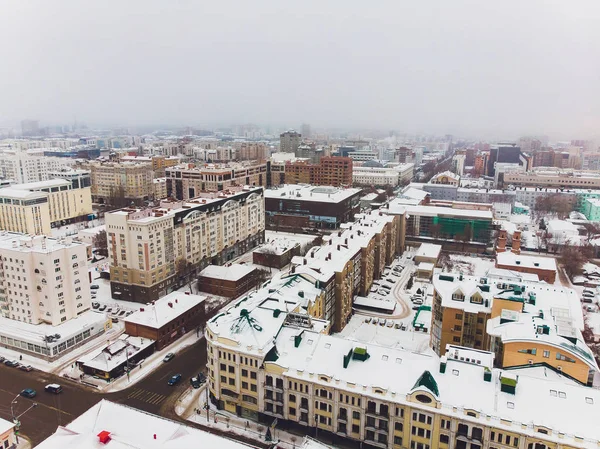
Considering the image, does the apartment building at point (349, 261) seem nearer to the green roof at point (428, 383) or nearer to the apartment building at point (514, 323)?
the apartment building at point (514, 323)

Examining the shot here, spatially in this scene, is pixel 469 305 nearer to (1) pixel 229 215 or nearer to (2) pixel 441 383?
Result: (2) pixel 441 383

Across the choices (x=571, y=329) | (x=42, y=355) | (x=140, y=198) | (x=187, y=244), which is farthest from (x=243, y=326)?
(x=140, y=198)

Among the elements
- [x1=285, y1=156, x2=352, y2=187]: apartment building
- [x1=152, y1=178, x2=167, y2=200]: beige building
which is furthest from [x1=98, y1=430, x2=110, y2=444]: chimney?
[x1=285, y1=156, x2=352, y2=187]: apartment building

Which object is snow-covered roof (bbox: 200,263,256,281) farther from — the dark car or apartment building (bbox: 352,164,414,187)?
apartment building (bbox: 352,164,414,187)

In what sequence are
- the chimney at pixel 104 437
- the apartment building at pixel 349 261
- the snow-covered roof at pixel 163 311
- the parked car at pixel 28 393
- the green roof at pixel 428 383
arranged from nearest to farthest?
the chimney at pixel 104 437 < the green roof at pixel 428 383 < the parked car at pixel 28 393 < the snow-covered roof at pixel 163 311 < the apartment building at pixel 349 261

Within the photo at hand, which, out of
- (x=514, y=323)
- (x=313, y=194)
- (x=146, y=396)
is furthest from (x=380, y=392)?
(x=313, y=194)

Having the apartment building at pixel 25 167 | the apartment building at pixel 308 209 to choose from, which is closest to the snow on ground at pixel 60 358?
the apartment building at pixel 308 209
